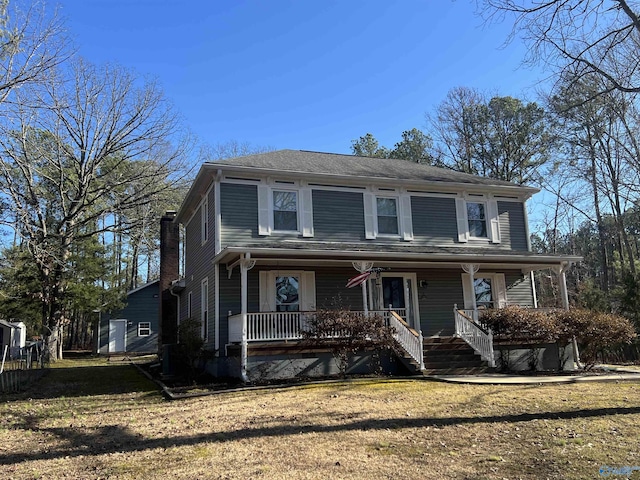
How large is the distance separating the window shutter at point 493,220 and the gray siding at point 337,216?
486 cm

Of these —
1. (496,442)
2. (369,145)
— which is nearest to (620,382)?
(496,442)

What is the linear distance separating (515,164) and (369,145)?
34.8ft

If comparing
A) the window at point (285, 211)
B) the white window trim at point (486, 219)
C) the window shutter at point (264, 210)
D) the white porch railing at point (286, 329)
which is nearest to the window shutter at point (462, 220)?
the white window trim at point (486, 219)

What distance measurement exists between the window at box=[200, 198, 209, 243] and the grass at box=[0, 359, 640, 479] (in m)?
6.82

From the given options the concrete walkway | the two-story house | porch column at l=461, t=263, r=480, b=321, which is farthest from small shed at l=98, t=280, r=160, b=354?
the concrete walkway

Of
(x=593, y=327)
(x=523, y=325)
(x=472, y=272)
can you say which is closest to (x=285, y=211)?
(x=472, y=272)

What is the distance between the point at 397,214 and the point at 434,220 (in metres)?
1.38

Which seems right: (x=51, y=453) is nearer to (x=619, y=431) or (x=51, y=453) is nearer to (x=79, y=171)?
(x=619, y=431)

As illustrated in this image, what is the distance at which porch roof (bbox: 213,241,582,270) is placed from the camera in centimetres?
1338

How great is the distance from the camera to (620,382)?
11297mm

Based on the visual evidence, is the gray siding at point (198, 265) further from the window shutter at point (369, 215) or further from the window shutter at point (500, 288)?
the window shutter at point (500, 288)

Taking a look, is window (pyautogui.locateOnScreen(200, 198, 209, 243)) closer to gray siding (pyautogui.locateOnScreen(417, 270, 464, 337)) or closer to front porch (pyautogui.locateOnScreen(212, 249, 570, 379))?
front porch (pyautogui.locateOnScreen(212, 249, 570, 379))

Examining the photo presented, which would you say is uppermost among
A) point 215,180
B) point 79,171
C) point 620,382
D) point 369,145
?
point 369,145

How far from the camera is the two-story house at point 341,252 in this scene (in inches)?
528
